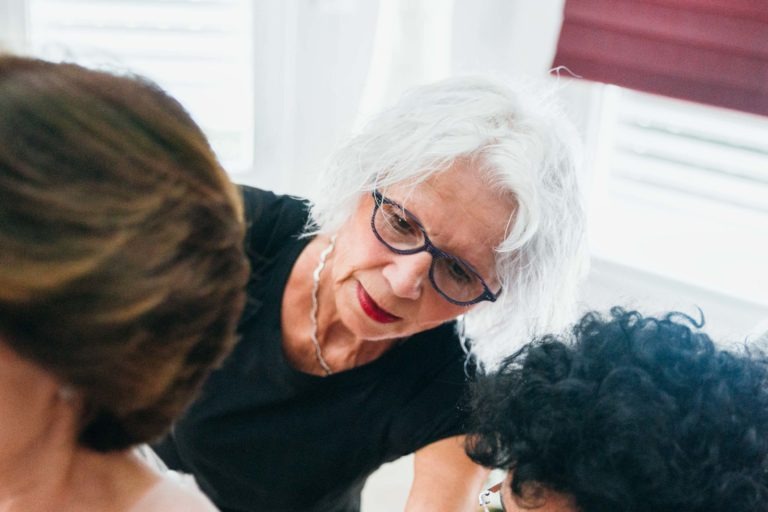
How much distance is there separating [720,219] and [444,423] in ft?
4.43

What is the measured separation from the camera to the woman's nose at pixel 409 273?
1349 mm

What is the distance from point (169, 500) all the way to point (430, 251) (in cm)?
58

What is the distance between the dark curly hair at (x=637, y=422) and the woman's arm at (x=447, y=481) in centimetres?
41

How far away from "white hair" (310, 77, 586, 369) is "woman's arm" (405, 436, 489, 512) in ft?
0.55

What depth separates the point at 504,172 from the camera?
4.37ft

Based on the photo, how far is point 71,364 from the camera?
71 centimetres

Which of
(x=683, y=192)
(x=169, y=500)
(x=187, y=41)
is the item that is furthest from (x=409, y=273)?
(x=187, y=41)

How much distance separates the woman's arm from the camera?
4.68 ft

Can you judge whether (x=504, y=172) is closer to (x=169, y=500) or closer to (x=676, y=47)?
(x=169, y=500)

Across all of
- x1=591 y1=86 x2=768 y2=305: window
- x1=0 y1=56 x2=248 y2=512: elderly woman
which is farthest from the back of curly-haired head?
x1=591 y1=86 x2=768 y2=305: window

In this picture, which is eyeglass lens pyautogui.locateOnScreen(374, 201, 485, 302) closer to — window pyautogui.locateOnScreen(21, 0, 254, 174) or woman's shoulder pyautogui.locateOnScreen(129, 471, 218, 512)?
woman's shoulder pyautogui.locateOnScreen(129, 471, 218, 512)

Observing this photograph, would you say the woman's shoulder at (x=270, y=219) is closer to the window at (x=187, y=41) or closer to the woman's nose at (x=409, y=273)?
the woman's nose at (x=409, y=273)

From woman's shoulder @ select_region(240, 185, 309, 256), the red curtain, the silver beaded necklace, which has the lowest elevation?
the silver beaded necklace

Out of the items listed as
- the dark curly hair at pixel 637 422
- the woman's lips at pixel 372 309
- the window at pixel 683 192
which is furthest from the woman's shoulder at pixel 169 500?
the window at pixel 683 192
